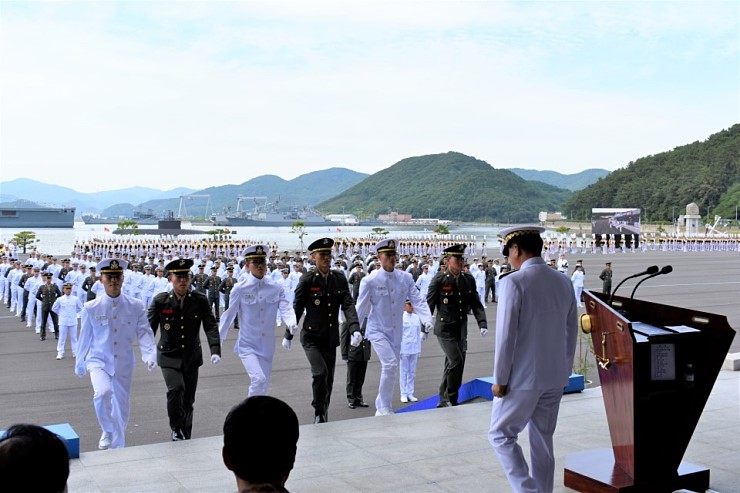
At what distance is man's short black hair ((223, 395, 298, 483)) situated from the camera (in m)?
1.87

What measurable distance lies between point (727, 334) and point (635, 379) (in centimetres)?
61

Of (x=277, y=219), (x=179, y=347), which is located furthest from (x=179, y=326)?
(x=277, y=219)

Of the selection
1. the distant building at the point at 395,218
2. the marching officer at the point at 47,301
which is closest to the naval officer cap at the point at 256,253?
the marching officer at the point at 47,301

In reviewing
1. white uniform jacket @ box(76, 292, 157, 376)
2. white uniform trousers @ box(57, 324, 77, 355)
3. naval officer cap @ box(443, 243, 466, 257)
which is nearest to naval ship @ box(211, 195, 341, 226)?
white uniform trousers @ box(57, 324, 77, 355)

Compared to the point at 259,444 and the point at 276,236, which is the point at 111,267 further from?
the point at 276,236

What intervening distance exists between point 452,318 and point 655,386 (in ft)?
13.8

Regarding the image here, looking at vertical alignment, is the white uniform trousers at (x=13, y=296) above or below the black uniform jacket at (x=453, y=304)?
below

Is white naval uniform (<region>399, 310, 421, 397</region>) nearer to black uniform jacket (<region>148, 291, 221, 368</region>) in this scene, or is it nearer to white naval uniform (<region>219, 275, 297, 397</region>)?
white naval uniform (<region>219, 275, 297, 397</region>)

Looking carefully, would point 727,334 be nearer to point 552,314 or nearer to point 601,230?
point 552,314

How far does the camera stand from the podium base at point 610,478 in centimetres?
419

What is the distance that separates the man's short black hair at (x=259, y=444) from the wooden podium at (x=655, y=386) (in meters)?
2.57

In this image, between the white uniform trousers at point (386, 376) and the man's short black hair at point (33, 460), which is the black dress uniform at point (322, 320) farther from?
the man's short black hair at point (33, 460)

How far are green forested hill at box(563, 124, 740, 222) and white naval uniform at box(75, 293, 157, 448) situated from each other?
98.5m

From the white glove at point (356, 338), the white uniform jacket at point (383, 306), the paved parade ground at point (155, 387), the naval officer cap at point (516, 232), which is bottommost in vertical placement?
the paved parade ground at point (155, 387)
